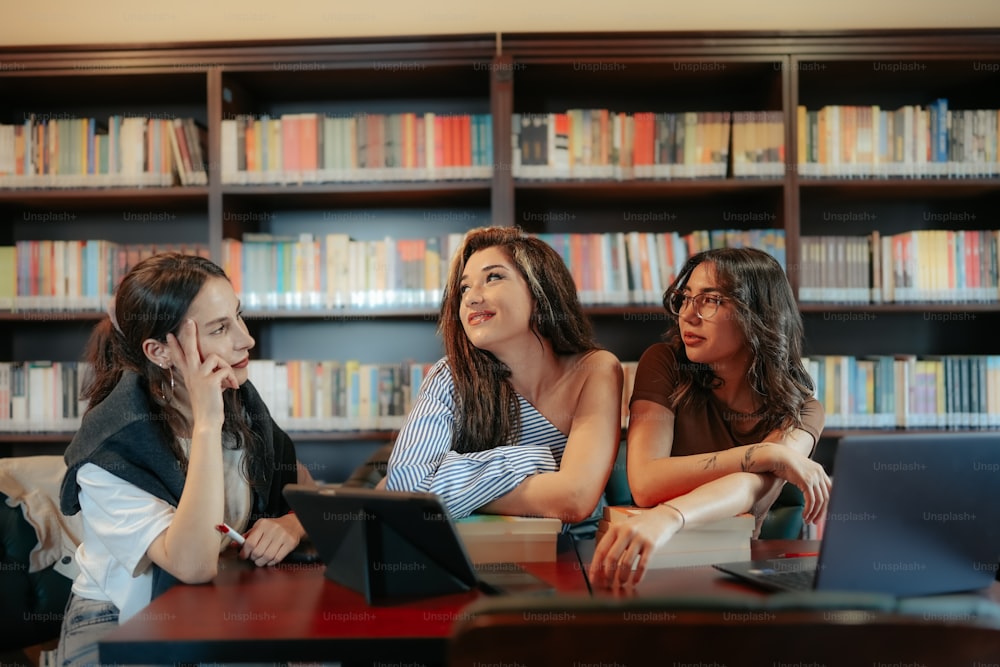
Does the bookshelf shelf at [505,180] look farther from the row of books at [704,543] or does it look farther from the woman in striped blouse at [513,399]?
the row of books at [704,543]

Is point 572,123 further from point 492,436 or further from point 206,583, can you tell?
point 206,583

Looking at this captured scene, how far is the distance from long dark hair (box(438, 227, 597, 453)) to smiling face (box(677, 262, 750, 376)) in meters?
0.24

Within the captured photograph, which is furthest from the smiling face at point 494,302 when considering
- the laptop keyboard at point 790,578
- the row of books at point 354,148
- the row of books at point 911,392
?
the row of books at point 911,392

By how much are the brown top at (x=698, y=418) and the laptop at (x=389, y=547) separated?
75 centimetres

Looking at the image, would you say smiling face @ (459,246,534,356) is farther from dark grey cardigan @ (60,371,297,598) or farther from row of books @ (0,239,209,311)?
row of books @ (0,239,209,311)

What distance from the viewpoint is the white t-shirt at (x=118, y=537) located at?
4.47 feet

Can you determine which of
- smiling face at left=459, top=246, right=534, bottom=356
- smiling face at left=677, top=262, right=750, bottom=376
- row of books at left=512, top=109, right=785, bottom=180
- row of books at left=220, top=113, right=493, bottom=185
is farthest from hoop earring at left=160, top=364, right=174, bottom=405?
row of books at left=512, top=109, right=785, bottom=180

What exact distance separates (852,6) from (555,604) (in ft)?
10.7

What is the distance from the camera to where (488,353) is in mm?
1896

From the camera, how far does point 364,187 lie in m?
2.87

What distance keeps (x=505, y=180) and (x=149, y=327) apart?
5.04ft

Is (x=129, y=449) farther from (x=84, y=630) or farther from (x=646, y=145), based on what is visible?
(x=646, y=145)

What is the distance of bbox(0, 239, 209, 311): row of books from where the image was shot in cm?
293

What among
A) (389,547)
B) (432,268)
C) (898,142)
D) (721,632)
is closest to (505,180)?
(432,268)
